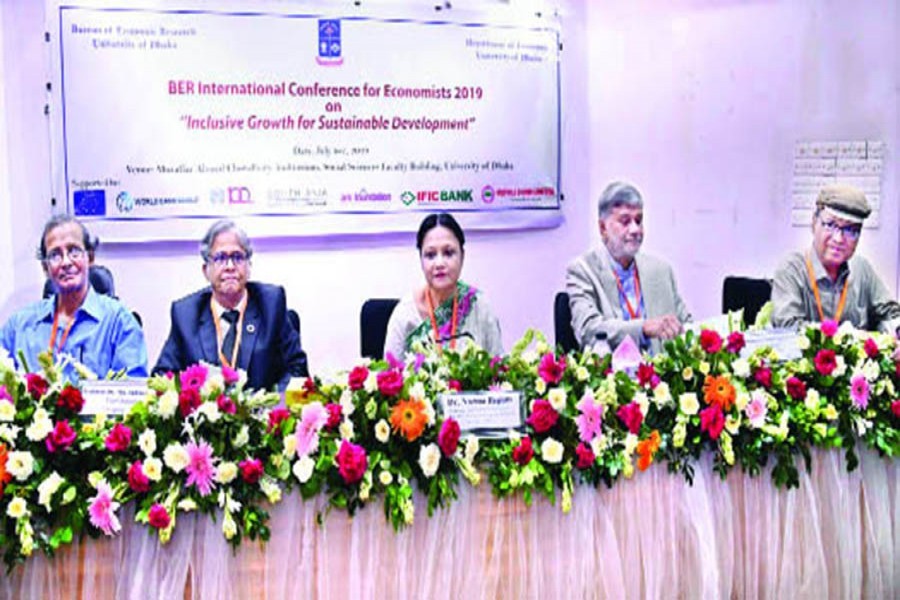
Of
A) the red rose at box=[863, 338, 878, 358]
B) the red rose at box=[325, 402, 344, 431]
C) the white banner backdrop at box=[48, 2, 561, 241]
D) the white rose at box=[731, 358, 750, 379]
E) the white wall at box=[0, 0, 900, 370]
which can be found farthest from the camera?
the white banner backdrop at box=[48, 2, 561, 241]

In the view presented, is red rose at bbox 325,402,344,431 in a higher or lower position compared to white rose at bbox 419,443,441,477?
higher

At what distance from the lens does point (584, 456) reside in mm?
2609

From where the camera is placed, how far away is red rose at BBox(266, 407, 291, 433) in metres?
2.46

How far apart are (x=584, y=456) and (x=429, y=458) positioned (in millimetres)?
373

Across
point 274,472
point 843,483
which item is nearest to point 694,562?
point 843,483

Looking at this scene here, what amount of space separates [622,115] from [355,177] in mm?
1335

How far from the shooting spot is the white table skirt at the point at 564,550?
244 cm

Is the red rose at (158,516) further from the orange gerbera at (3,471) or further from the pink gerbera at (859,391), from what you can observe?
the pink gerbera at (859,391)

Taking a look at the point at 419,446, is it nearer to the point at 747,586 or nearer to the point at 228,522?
the point at 228,522

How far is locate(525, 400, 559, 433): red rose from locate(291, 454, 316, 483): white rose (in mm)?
517

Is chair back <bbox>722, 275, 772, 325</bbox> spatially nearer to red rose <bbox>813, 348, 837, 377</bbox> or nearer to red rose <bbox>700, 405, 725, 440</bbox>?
red rose <bbox>813, 348, 837, 377</bbox>

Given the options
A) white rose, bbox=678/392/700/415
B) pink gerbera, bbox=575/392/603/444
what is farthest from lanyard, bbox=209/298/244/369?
white rose, bbox=678/392/700/415

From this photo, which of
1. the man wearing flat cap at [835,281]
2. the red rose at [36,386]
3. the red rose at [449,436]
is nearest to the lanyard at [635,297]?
the man wearing flat cap at [835,281]

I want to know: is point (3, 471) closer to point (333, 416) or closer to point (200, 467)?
point (200, 467)
